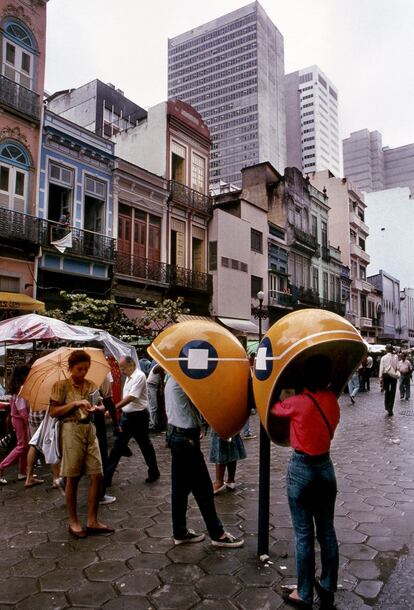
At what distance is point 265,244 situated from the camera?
93.7 ft

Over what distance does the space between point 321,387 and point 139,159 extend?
2222cm

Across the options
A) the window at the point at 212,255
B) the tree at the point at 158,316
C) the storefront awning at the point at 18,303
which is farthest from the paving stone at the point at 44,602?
the window at the point at 212,255

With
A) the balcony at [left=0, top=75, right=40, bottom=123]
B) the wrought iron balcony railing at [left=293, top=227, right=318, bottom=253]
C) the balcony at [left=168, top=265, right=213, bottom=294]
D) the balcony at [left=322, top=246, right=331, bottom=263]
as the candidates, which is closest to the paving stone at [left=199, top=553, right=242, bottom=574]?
the balcony at [left=0, top=75, right=40, bottom=123]

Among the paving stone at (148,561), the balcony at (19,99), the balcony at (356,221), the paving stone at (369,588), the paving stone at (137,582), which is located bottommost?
the paving stone at (148,561)

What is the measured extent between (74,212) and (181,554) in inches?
618

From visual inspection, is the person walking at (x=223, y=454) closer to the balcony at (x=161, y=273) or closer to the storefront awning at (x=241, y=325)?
the balcony at (x=161, y=273)

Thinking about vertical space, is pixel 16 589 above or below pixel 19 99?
below

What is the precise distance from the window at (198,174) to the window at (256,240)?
14.6 feet

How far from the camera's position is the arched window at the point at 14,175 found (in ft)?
50.6

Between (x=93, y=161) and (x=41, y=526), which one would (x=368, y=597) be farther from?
(x=93, y=161)

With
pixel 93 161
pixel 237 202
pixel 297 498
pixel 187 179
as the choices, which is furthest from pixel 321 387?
pixel 237 202

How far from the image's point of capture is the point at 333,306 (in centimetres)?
3806

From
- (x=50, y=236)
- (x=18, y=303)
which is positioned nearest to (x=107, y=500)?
(x=18, y=303)

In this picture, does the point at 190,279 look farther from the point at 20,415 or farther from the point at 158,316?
the point at 20,415
